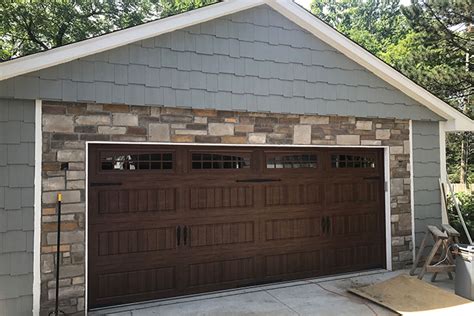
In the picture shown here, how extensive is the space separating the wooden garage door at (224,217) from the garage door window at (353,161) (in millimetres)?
17

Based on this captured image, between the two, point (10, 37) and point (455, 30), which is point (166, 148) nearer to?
point (455, 30)

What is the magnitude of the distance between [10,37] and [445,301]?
15.9 m

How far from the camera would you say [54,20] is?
1470 centimetres

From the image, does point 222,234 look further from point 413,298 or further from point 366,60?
point 366,60

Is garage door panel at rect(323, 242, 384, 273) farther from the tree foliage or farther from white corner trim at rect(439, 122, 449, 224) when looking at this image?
the tree foliage

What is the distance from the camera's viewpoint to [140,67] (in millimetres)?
5004

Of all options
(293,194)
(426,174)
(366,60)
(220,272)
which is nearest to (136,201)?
(220,272)

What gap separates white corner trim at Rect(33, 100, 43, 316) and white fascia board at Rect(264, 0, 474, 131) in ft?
11.5

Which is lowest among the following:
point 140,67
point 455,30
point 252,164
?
point 252,164

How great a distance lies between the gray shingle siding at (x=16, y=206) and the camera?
14.3 feet

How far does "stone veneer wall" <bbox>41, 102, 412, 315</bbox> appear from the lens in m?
4.59

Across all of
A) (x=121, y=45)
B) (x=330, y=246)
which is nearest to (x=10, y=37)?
(x=121, y=45)

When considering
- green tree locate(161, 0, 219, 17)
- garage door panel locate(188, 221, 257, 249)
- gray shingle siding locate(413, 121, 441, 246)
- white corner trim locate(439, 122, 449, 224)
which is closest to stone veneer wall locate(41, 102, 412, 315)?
garage door panel locate(188, 221, 257, 249)

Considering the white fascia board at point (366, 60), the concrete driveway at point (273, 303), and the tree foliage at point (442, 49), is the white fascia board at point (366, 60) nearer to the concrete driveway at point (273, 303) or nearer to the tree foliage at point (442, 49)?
the concrete driveway at point (273, 303)
